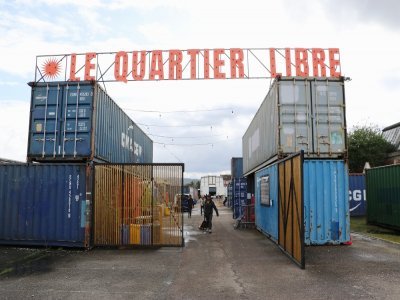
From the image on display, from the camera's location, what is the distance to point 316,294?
7.21 meters

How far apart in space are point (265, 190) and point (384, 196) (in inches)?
223

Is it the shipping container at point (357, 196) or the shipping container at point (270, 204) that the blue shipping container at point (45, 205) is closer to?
the shipping container at point (270, 204)

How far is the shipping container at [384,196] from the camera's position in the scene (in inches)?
635

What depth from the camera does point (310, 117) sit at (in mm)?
13352

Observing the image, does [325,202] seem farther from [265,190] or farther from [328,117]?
[265,190]

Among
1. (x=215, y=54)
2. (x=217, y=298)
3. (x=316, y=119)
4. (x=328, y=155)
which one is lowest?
(x=217, y=298)

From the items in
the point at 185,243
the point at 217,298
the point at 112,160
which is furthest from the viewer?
the point at 112,160

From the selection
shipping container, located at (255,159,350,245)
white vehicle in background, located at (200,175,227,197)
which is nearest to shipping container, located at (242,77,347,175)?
shipping container, located at (255,159,350,245)

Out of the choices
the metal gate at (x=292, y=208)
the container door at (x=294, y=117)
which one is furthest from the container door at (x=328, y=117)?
the metal gate at (x=292, y=208)

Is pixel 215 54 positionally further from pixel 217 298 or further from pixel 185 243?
pixel 217 298

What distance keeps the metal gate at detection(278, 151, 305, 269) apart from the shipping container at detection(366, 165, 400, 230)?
6.45 meters

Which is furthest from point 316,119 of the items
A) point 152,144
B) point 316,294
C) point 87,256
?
point 152,144

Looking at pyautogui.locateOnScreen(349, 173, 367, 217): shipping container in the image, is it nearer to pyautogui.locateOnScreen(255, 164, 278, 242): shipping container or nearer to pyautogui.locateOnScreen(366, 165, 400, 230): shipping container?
pyautogui.locateOnScreen(366, 165, 400, 230): shipping container

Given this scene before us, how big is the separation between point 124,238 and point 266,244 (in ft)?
15.5
